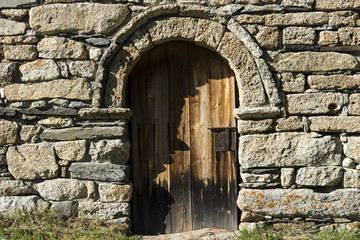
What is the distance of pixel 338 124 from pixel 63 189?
8.91ft

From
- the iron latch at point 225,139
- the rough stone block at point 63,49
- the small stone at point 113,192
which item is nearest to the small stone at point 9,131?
the rough stone block at point 63,49

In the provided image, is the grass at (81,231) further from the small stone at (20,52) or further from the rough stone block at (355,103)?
the small stone at (20,52)

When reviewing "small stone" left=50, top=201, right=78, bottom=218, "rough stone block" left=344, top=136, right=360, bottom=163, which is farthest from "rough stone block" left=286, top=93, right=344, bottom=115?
"small stone" left=50, top=201, right=78, bottom=218

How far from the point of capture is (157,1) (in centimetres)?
338

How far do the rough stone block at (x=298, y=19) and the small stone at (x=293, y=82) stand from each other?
0.50 metres

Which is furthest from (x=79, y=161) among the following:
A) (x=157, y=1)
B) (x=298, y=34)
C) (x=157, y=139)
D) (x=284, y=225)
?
(x=298, y=34)

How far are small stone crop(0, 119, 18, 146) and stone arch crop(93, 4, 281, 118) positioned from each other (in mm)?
850

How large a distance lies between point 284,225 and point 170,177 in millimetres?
1205

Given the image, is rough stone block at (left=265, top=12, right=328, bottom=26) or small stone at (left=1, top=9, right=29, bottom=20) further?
small stone at (left=1, top=9, right=29, bottom=20)

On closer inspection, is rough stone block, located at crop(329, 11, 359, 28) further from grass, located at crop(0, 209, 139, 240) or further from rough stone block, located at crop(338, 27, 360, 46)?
grass, located at crop(0, 209, 139, 240)

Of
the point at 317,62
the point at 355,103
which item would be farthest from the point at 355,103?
the point at 317,62

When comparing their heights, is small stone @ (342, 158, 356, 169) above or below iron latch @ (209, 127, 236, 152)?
below

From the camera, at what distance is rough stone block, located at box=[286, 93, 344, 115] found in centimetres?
328

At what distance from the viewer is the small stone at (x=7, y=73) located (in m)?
3.43
